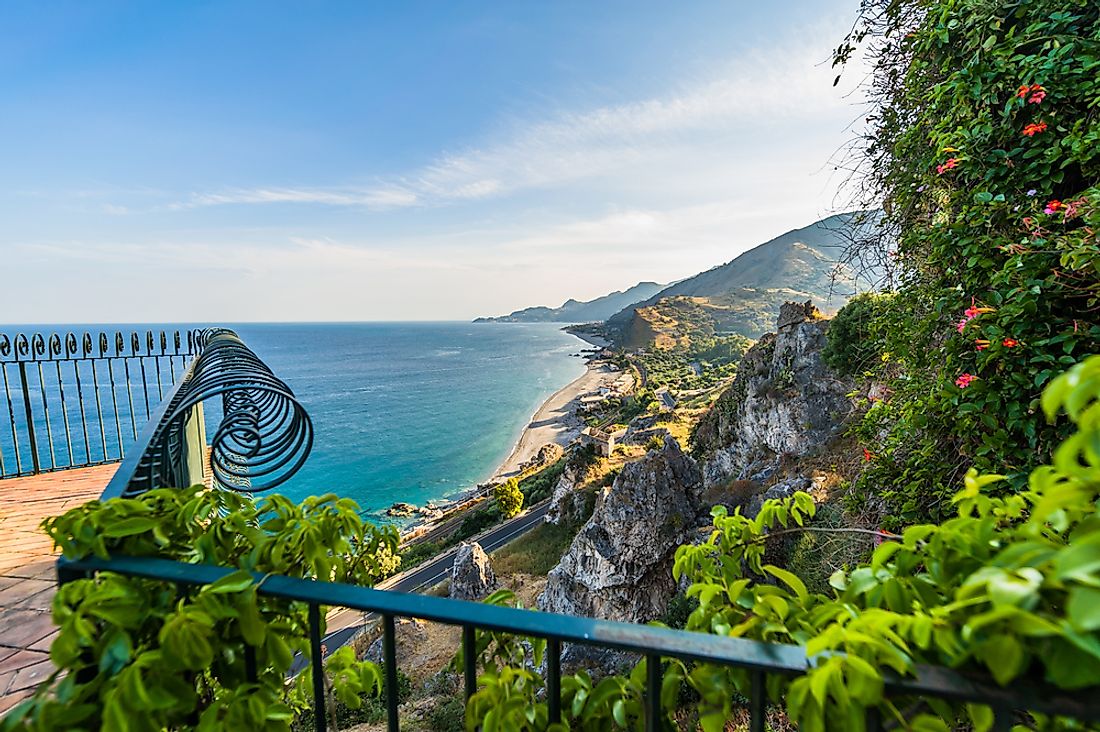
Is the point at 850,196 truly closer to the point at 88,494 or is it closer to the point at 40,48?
the point at 88,494

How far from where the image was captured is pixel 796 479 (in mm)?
10867

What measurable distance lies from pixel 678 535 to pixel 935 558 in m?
13.0

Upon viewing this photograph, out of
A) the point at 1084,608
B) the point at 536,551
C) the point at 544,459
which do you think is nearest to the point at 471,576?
the point at 536,551

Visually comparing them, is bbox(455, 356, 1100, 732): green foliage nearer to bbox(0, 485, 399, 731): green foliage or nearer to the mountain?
bbox(0, 485, 399, 731): green foliage

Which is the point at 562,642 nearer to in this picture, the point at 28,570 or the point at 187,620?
the point at 187,620

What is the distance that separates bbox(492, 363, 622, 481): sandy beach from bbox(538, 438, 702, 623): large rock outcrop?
25698 mm

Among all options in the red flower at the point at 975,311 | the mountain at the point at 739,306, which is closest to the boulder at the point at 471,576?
the red flower at the point at 975,311

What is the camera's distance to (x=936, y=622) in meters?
0.75

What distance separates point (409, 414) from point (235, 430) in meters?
57.1

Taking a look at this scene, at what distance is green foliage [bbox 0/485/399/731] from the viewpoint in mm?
865

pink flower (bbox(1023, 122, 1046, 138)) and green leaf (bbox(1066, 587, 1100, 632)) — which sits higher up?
pink flower (bbox(1023, 122, 1046, 138))

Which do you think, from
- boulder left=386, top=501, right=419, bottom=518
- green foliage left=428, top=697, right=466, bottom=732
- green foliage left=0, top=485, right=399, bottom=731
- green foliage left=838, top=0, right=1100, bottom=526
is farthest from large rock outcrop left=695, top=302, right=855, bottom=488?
boulder left=386, top=501, right=419, bottom=518

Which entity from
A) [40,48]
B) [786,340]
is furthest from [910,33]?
[786,340]

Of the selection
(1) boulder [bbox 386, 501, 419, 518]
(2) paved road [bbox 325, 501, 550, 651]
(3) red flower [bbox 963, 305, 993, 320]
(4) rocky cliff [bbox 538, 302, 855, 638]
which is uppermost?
(3) red flower [bbox 963, 305, 993, 320]
